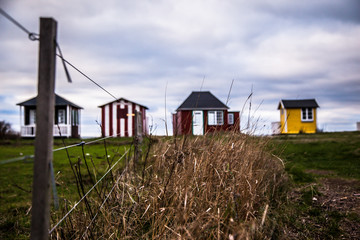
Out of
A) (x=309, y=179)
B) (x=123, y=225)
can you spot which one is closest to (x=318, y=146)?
(x=309, y=179)

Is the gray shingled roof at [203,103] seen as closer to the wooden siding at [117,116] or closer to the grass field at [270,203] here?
the wooden siding at [117,116]

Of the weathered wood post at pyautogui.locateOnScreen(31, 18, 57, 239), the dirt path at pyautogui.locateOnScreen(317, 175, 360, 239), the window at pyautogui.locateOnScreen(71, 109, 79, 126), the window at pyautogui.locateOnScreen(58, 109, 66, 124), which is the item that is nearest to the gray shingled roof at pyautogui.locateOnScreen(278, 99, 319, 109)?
the window at pyautogui.locateOnScreen(71, 109, 79, 126)

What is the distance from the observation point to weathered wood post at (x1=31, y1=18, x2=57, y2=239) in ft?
4.26

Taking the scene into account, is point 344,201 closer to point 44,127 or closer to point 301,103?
point 44,127

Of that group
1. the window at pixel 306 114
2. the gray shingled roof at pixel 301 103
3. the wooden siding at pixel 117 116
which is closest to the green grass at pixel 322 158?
the gray shingled roof at pixel 301 103

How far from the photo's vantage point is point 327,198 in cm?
393

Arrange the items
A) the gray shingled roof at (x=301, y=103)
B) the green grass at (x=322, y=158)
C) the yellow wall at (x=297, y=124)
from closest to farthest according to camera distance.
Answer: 1. the green grass at (x=322, y=158)
2. the gray shingled roof at (x=301, y=103)
3. the yellow wall at (x=297, y=124)

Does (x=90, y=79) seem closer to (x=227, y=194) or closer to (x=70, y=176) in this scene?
(x=227, y=194)

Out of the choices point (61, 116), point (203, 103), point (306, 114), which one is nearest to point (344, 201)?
point (203, 103)

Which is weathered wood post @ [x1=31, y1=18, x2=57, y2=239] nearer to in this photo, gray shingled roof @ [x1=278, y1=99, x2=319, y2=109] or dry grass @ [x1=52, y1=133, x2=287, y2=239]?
dry grass @ [x1=52, y1=133, x2=287, y2=239]

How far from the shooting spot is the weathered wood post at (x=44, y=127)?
1298mm

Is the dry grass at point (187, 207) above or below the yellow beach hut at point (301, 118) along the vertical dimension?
below

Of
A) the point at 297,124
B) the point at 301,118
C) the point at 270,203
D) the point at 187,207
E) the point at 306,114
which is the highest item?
the point at 306,114

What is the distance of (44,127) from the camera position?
4.27 feet
